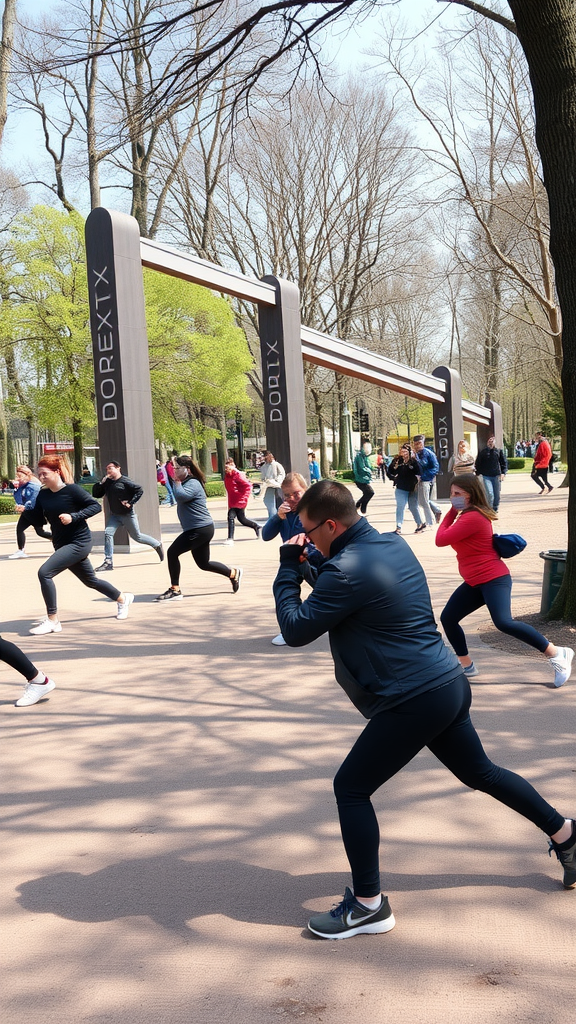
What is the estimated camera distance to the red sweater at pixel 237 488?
52.6ft

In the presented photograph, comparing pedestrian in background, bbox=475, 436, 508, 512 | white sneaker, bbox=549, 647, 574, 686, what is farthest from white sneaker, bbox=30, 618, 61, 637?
pedestrian in background, bbox=475, 436, 508, 512

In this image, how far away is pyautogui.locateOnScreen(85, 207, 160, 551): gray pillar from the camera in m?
16.3

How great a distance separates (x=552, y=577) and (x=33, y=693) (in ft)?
15.1

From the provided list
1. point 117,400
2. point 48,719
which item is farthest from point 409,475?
point 48,719

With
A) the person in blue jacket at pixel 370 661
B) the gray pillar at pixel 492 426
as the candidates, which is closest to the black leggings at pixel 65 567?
the person in blue jacket at pixel 370 661

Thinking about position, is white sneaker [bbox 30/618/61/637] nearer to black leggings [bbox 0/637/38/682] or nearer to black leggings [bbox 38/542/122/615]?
black leggings [bbox 38/542/122/615]

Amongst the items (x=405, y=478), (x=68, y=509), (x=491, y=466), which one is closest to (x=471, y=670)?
(x=68, y=509)

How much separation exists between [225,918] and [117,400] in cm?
1376

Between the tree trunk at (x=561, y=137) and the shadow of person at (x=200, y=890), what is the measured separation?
474 cm

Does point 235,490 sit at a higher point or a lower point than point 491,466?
lower

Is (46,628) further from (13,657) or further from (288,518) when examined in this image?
(13,657)

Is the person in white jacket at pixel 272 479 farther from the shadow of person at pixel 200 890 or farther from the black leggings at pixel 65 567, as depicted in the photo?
the shadow of person at pixel 200 890

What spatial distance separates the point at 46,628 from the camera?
370 inches

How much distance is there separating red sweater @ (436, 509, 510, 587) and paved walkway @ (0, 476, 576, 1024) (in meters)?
0.82
